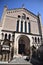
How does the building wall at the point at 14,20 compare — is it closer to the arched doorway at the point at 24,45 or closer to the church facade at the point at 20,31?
the church facade at the point at 20,31

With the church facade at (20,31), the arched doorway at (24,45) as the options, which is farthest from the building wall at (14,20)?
the arched doorway at (24,45)

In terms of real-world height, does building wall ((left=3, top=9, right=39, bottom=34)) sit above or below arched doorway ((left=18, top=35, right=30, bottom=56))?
above

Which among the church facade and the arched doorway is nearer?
the church facade

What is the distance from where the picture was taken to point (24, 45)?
2081cm

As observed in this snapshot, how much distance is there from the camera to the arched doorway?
66.7 feet

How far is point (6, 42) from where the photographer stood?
18062 millimetres

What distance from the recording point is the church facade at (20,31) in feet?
62.8

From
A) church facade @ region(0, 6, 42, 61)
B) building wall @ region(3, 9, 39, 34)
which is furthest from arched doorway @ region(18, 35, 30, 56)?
→ building wall @ region(3, 9, 39, 34)

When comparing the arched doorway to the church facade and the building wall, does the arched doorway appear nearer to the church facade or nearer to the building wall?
the church facade

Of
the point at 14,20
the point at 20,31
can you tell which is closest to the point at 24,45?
the point at 20,31

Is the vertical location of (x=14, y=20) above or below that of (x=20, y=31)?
above

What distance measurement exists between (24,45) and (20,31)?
2.76 meters

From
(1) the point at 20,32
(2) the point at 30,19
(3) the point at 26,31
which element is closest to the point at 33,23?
(2) the point at 30,19

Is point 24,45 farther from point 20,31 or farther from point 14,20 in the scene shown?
point 14,20
